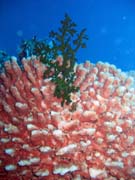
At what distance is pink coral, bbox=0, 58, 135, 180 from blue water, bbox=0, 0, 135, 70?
254 feet

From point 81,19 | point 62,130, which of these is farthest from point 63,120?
point 81,19

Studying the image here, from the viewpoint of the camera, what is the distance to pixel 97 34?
95000 mm

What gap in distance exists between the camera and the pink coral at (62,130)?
3248mm

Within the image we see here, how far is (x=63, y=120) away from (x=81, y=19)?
95102mm

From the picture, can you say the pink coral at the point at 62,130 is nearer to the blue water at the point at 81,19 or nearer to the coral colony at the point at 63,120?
the coral colony at the point at 63,120

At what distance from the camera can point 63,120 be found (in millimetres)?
3391

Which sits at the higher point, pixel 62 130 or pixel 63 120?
→ pixel 63 120

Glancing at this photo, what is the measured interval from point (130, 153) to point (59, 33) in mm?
2356

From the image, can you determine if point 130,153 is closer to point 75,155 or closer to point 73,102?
point 75,155

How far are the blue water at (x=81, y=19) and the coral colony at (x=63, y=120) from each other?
77245 mm

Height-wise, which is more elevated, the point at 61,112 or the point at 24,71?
the point at 24,71

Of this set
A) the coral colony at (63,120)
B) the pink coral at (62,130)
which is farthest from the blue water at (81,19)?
the pink coral at (62,130)

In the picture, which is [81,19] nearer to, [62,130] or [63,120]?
[63,120]

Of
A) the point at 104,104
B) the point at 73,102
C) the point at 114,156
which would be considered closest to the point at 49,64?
the point at 73,102
